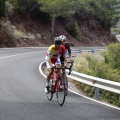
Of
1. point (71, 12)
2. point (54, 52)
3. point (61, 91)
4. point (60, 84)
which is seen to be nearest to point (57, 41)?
point (54, 52)

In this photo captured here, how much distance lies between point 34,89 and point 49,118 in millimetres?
4669

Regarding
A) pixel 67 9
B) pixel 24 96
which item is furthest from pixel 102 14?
pixel 24 96

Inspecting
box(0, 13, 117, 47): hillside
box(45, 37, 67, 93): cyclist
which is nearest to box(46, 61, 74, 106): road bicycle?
box(45, 37, 67, 93): cyclist

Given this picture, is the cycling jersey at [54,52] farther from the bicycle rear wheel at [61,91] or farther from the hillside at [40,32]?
the hillside at [40,32]

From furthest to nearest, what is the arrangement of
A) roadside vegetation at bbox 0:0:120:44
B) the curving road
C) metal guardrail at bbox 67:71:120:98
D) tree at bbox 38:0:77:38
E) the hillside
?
tree at bbox 38:0:77:38 < roadside vegetation at bbox 0:0:120:44 < the hillside < metal guardrail at bbox 67:71:120:98 < the curving road

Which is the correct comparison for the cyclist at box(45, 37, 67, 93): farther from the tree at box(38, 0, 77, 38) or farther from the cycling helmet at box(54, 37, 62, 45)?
the tree at box(38, 0, 77, 38)

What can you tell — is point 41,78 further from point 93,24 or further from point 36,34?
point 93,24

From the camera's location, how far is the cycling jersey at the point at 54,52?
9992 mm

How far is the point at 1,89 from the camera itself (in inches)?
476

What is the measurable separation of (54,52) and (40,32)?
132 feet

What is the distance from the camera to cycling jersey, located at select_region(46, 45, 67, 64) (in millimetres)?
9992

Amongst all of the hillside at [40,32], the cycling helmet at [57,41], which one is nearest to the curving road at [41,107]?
the cycling helmet at [57,41]

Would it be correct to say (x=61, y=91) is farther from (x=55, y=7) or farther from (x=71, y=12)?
(x=71, y=12)

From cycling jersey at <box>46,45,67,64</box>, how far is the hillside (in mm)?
27984
